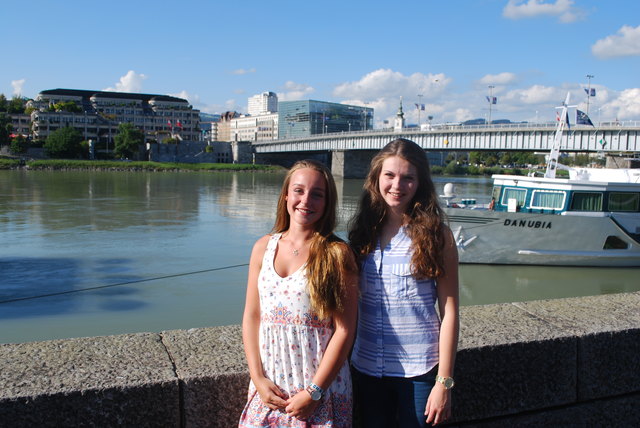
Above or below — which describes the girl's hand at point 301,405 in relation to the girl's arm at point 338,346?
below

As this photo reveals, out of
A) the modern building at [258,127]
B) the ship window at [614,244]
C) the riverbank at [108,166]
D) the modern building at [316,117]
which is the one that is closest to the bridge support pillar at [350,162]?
the riverbank at [108,166]

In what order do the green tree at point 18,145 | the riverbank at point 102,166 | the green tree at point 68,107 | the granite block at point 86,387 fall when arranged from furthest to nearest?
the green tree at point 68,107, the green tree at point 18,145, the riverbank at point 102,166, the granite block at point 86,387

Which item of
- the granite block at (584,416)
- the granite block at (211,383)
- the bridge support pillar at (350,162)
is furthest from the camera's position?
the bridge support pillar at (350,162)

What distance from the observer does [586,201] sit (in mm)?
18406

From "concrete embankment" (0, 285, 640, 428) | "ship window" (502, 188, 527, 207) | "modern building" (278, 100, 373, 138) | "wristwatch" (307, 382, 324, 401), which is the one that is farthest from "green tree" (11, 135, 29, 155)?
"wristwatch" (307, 382, 324, 401)

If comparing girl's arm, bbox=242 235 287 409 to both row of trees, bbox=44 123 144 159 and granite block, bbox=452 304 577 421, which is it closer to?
granite block, bbox=452 304 577 421

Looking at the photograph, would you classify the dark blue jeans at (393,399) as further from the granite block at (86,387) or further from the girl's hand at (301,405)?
the granite block at (86,387)

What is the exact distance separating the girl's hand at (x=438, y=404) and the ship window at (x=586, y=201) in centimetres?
1750

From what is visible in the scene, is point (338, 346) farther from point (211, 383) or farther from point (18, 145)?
point (18, 145)

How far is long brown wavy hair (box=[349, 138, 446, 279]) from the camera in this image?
2.53m

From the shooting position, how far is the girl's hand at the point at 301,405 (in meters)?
2.32

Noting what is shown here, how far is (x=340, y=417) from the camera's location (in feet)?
7.93

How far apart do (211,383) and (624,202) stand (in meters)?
18.8

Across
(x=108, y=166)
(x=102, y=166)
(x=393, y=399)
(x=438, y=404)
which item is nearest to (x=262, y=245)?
(x=393, y=399)
